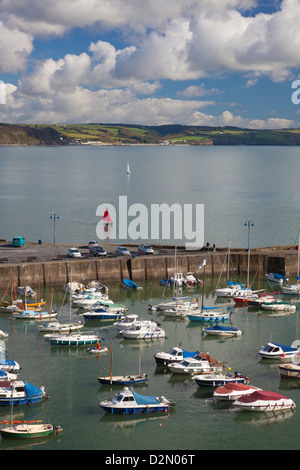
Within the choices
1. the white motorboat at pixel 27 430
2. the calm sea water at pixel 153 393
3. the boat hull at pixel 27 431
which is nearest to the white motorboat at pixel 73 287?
the calm sea water at pixel 153 393

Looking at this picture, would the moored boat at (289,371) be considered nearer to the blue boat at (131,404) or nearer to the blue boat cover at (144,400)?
the blue boat at (131,404)

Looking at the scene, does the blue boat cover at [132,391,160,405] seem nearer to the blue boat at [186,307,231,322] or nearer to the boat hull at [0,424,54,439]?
the boat hull at [0,424,54,439]

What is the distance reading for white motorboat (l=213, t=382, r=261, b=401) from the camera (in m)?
37.3

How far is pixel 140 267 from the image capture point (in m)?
67.9

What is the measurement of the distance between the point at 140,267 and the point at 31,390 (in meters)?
32.8

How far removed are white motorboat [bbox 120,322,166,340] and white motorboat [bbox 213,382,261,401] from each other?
480 inches

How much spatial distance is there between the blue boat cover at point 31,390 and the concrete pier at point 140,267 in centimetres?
2509

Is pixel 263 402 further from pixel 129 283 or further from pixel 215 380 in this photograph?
pixel 129 283

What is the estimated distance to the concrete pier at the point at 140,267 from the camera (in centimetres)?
6322

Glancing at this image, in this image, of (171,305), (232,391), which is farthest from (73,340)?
(232,391)

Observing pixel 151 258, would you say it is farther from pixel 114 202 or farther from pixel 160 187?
pixel 160 187

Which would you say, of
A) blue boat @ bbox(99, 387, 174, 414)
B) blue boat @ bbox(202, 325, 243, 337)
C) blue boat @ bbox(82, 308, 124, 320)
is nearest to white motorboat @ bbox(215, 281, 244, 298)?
blue boat @ bbox(202, 325, 243, 337)
